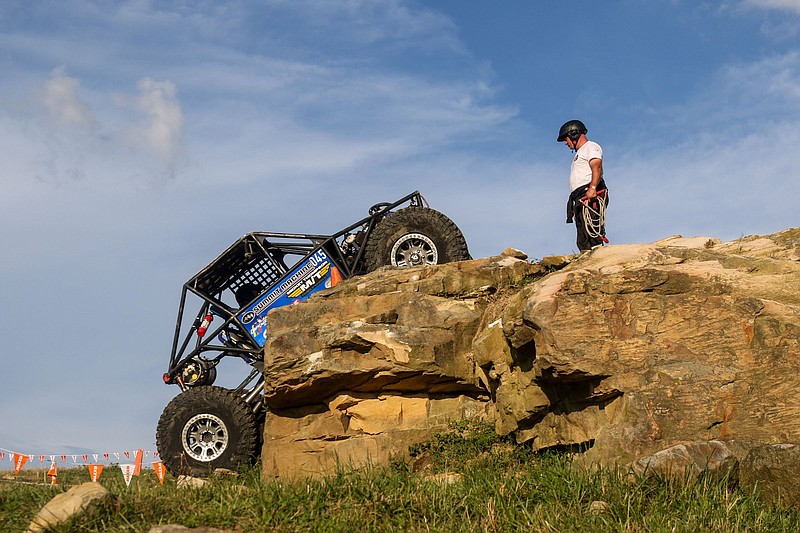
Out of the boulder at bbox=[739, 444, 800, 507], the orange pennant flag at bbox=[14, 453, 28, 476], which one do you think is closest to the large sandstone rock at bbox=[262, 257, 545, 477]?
the boulder at bbox=[739, 444, 800, 507]

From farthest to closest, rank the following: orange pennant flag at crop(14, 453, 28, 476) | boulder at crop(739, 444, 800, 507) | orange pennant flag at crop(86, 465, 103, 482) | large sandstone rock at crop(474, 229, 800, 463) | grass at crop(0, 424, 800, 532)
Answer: orange pennant flag at crop(14, 453, 28, 476), orange pennant flag at crop(86, 465, 103, 482), large sandstone rock at crop(474, 229, 800, 463), boulder at crop(739, 444, 800, 507), grass at crop(0, 424, 800, 532)

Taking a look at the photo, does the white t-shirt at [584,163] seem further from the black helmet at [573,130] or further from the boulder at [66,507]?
the boulder at [66,507]

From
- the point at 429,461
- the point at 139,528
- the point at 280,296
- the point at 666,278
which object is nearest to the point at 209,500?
the point at 139,528

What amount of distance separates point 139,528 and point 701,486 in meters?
4.15

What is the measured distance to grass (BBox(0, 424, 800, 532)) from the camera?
6.17 meters

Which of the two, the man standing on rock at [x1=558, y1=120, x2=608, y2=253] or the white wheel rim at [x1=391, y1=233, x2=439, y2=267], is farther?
the white wheel rim at [x1=391, y1=233, x2=439, y2=267]

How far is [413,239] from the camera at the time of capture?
41.5ft

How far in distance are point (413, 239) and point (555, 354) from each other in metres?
5.09

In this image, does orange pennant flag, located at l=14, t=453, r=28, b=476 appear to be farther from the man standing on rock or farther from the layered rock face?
the man standing on rock

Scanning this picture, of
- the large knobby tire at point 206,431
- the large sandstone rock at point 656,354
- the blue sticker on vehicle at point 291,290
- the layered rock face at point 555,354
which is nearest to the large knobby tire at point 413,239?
the blue sticker on vehicle at point 291,290

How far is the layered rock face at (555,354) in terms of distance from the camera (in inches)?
297

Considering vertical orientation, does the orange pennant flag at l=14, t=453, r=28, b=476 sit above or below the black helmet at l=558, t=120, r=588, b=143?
below

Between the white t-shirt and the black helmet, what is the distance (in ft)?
1.35

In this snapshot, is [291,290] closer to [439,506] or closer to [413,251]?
[413,251]
